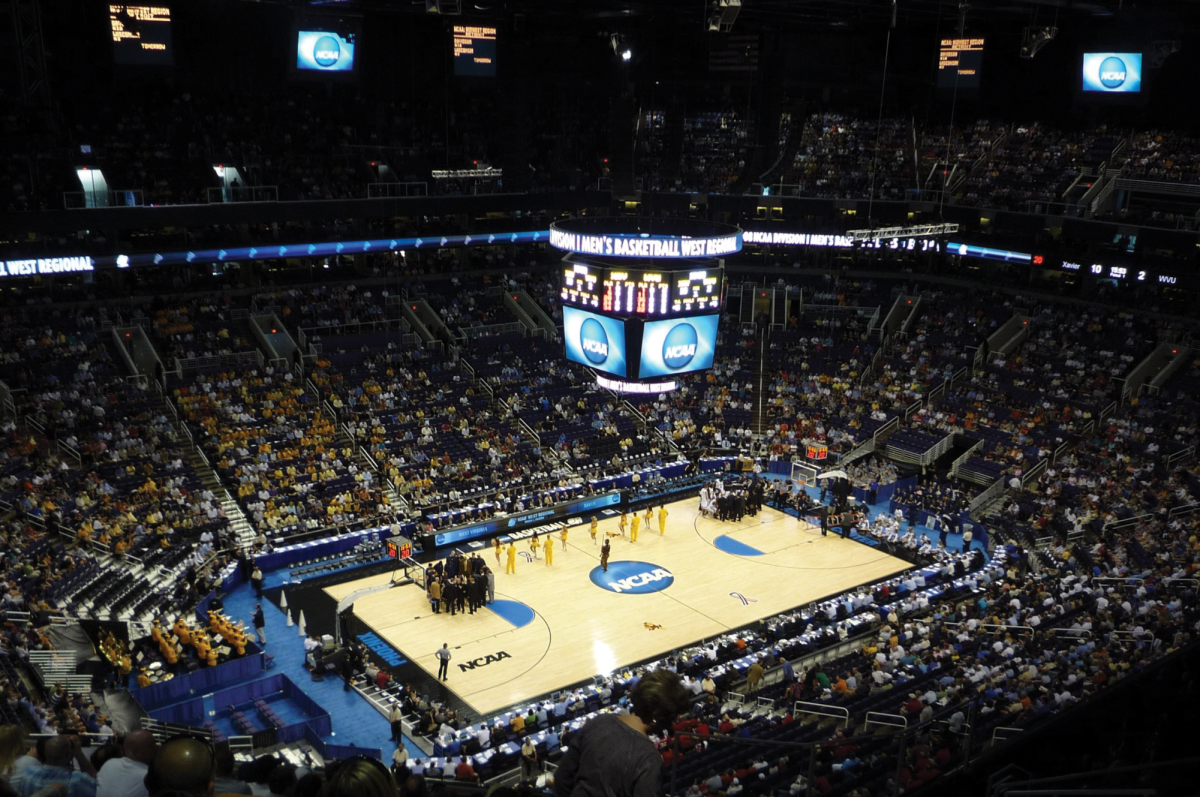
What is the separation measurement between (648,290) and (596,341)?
7.78ft

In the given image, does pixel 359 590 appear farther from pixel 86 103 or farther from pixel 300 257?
pixel 86 103

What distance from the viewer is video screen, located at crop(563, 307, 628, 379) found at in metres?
25.6

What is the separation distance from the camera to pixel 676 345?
84.9 ft

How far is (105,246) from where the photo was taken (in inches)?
1341

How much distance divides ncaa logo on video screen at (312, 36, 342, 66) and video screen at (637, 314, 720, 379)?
18.9 m

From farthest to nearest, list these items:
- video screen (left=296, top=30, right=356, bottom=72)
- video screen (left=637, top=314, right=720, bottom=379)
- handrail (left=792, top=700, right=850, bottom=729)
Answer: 1. video screen (left=296, top=30, right=356, bottom=72)
2. video screen (left=637, top=314, right=720, bottom=379)
3. handrail (left=792, top=700, right=850, bottom=729)

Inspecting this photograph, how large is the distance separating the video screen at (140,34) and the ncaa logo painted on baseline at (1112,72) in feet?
109

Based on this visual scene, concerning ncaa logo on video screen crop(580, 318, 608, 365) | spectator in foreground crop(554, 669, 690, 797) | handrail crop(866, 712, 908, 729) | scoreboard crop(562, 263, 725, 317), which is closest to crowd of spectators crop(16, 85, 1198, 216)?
ncaa logo on video screen crop(580, 318, 608, 365)

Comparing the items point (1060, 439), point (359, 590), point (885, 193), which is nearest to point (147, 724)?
point (359, 590)

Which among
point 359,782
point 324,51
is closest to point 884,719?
point 359,782

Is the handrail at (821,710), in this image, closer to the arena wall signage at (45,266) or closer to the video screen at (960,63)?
the arena wall signage at (45,266)

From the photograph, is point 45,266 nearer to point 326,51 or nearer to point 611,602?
point 326,51

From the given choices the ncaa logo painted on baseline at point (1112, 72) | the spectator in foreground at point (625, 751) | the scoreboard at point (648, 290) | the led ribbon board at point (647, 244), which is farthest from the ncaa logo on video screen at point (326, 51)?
the spectator in foreground at point (625, 751)

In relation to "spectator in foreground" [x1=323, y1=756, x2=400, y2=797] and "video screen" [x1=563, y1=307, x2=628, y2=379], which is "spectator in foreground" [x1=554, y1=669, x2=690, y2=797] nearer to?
"spectator in foreground" [x1=323, y1=756, x2=400, y2=797]
